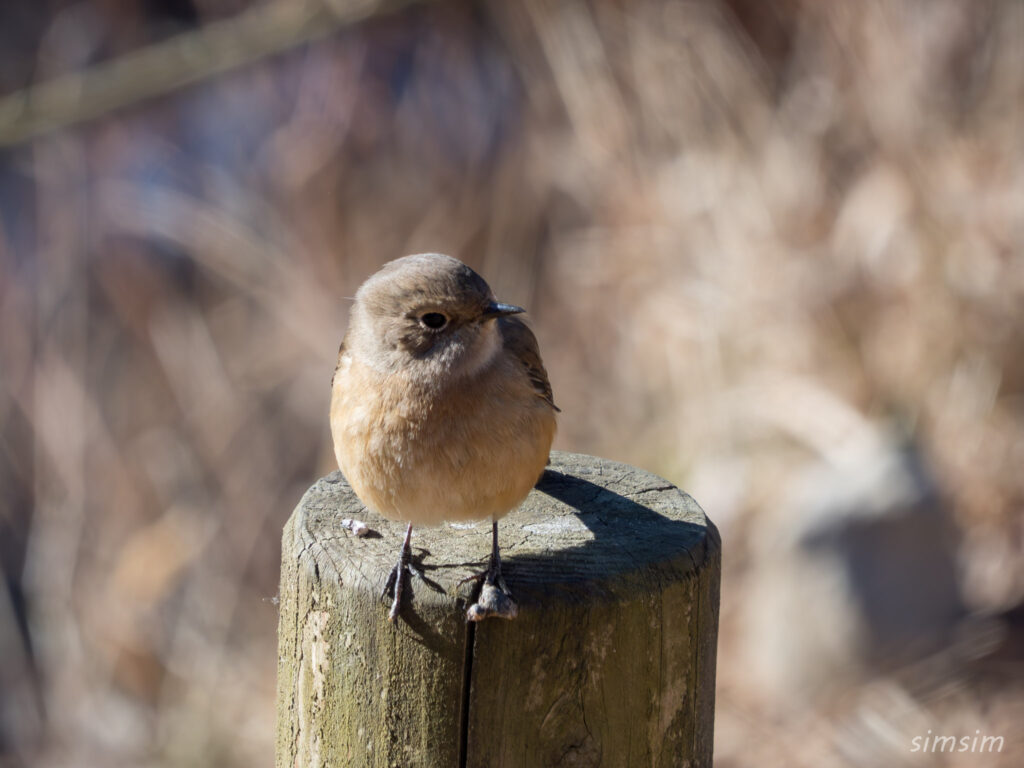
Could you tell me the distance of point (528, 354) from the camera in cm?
278

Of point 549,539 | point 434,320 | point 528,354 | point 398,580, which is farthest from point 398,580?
point 528,354

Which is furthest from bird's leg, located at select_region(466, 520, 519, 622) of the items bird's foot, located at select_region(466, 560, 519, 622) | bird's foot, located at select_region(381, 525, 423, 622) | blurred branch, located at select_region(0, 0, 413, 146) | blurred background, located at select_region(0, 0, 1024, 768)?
blurred branch, located at select_region(0, 0, 413, 146)

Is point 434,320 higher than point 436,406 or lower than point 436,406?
higher

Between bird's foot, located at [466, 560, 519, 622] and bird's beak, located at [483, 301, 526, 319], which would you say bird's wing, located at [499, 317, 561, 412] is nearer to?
bird's beak, located at [483, 301, 526, 319]

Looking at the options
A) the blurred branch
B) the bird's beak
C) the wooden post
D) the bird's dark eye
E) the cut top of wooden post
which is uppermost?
the blurred branch

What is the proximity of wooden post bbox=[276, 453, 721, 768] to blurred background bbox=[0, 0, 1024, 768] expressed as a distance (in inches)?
109

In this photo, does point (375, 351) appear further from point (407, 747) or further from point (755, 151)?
point (755, 151)

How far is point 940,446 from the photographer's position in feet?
17.6

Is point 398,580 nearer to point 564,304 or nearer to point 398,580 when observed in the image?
point 398,580

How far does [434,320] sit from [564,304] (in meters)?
4.19

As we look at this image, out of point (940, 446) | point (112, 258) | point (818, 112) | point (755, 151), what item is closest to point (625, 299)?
point (755, 151)

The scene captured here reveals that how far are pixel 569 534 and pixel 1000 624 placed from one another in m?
3.39

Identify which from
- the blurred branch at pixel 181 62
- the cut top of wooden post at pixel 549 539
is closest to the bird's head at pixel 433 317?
the cut top of wooden post at pixel 549 539

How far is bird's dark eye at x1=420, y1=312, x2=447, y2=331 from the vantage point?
8.50 ft
